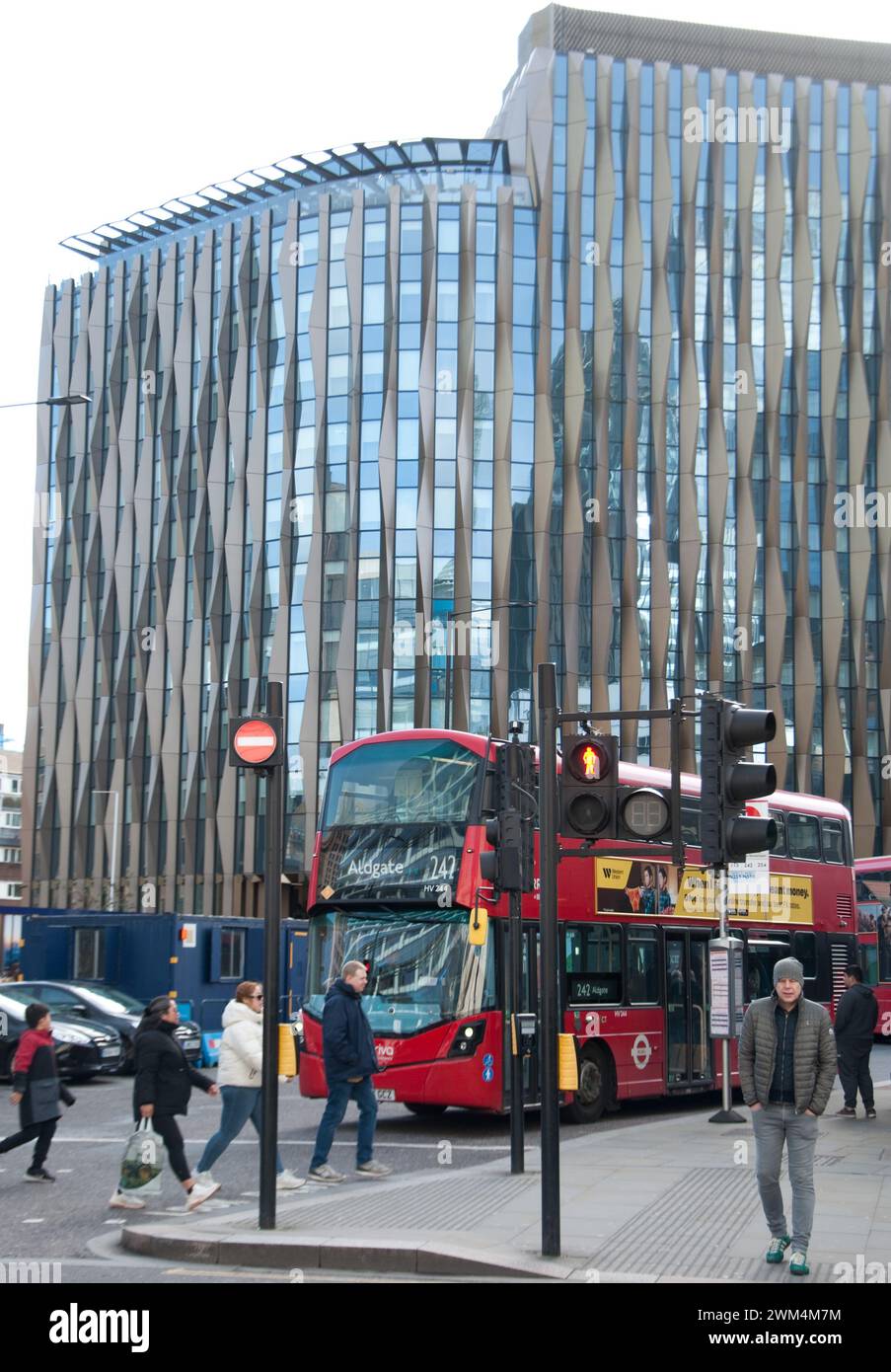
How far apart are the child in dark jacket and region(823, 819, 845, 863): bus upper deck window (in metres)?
13.4

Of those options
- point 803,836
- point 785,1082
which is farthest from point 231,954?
point 785,1082

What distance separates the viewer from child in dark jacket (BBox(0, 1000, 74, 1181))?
571 inches

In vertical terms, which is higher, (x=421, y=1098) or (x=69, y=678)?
(x=69, y=678)

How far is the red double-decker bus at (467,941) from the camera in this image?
18.0m

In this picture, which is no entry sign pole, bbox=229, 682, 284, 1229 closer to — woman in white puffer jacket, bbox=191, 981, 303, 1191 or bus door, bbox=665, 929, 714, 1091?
woman in white puffer jacket, bbox=191, 981, 303, 1191

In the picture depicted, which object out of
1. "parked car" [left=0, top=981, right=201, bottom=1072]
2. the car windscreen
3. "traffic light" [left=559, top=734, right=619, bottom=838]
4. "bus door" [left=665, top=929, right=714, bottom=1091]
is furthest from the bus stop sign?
the car windscreen

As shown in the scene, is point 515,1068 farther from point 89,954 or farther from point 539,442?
point 539,442

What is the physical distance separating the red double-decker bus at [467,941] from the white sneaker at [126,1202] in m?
5.08

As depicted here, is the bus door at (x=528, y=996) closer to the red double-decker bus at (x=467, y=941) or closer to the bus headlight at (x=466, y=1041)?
the red double-decker bus at (x=467, y=941)

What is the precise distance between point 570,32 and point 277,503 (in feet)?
74.2

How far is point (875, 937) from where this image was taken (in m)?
33.8

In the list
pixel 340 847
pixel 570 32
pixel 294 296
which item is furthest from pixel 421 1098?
pixel 570 32

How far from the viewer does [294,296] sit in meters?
65.3

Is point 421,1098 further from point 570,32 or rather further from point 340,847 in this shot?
point 570,32
